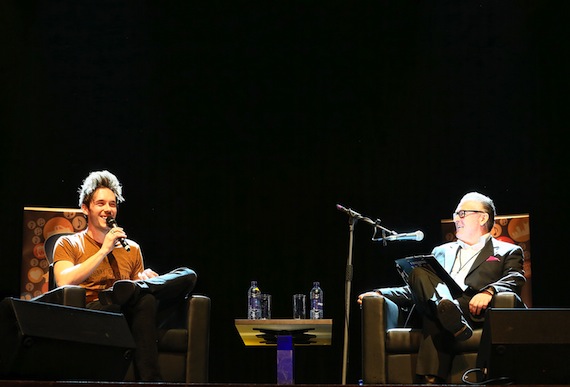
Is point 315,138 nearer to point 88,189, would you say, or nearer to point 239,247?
point 239,247

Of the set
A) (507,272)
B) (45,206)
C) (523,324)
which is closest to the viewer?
(523,324)

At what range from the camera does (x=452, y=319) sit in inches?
130

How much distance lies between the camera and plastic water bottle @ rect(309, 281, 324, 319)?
4.63m

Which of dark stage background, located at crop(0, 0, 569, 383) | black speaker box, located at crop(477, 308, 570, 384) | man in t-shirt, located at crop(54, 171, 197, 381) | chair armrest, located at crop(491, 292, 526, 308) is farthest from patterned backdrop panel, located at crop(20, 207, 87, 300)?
black speaker box, located at crop(477, 308, 570, 384)

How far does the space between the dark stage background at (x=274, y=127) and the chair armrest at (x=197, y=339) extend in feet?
5.11

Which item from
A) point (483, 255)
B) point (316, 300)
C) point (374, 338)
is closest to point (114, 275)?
point (374, 338)

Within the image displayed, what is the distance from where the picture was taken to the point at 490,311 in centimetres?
247

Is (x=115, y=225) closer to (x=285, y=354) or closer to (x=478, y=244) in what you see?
(x=285, y=354)

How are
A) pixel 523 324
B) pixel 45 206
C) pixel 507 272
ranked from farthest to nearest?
pixel 45 206 → pixel 507 272 → pixel 523 324

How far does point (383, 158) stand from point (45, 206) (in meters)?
2.37

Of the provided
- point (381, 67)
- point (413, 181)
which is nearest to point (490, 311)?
point (413, 181)

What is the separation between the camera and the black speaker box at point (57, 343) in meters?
2.28

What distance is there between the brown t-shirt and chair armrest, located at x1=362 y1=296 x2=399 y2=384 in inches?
48.2

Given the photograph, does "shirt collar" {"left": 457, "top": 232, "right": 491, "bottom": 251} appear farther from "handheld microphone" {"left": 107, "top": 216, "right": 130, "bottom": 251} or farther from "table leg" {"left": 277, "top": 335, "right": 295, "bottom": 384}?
"handheld microphone" {"left": 107, "top": 216, "right": 130, "bottom": 251}
